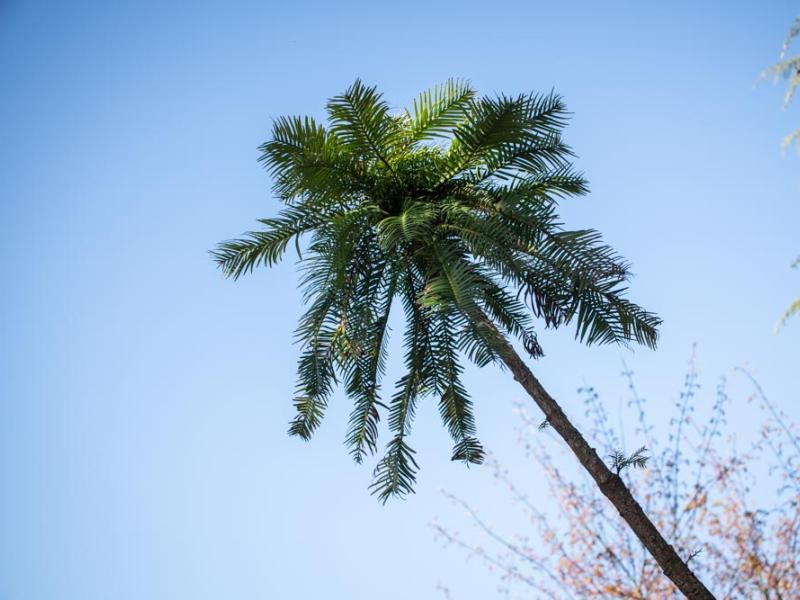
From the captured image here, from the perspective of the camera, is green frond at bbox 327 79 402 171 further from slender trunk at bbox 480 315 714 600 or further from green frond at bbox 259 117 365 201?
slender trunk at bbox 480 315 714 600

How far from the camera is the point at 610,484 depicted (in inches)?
227

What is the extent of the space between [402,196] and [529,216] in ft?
4.30

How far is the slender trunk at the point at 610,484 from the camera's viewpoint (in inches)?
211

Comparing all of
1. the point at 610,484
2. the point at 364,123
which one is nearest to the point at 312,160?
the point at 364,123

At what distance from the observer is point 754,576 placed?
670 cm

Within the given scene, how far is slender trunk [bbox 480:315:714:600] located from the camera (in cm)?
536

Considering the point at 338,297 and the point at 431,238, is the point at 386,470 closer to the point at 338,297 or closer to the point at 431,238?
the point at 338,297

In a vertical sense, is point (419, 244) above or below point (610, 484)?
above

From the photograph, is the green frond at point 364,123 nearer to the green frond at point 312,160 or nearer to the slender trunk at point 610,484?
the green frond at point 312,160

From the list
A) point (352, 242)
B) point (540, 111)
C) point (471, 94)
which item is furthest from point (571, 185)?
point (352, 242)

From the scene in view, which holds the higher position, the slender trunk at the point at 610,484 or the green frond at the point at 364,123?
the green frond at the point at 364,123

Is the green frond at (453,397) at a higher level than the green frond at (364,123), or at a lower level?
lower

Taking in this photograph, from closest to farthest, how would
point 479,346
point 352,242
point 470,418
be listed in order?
point 479,346, point 352,242, point 470,418

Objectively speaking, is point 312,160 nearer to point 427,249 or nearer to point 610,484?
point 427,249
